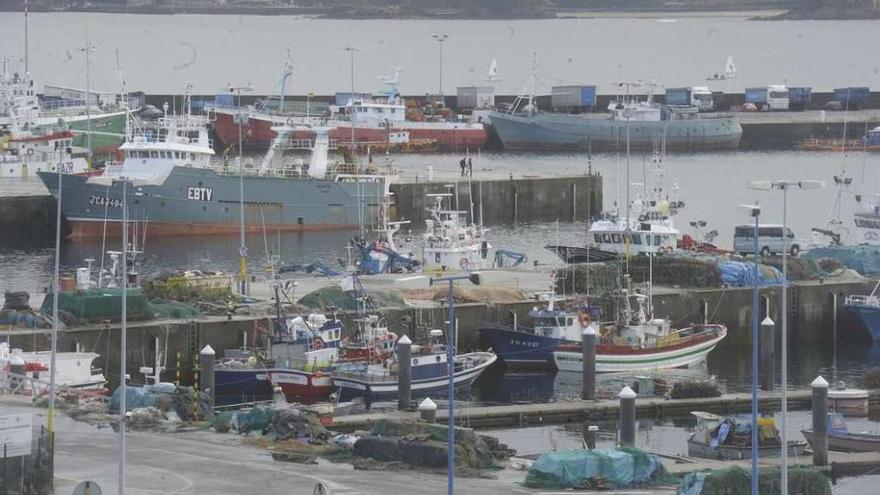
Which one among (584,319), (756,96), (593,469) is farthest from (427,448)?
(756,96)

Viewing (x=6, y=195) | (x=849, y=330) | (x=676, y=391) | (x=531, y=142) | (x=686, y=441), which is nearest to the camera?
(x=686, y=441)

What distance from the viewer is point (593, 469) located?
4059cm

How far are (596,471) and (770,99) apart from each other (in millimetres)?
110614

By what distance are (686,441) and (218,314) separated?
14358 millimetres

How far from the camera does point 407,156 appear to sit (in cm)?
12506

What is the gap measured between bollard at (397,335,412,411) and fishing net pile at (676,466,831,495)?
12.8 meters

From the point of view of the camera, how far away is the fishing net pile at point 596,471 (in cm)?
4016

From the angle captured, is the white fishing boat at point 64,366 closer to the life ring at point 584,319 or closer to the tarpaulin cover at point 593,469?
the life ring at point 584,319

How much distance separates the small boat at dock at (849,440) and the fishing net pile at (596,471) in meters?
6.75

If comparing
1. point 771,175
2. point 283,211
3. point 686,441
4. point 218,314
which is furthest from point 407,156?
point 686,441

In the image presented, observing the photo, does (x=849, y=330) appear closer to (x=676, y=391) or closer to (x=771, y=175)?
(x=676, y=391)

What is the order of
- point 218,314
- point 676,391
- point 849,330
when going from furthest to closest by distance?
point 849,330 → point 218,314 → point 676,391

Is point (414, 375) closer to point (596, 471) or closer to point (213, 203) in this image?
point (596, 471)

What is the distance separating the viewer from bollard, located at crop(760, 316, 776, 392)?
187 ft
